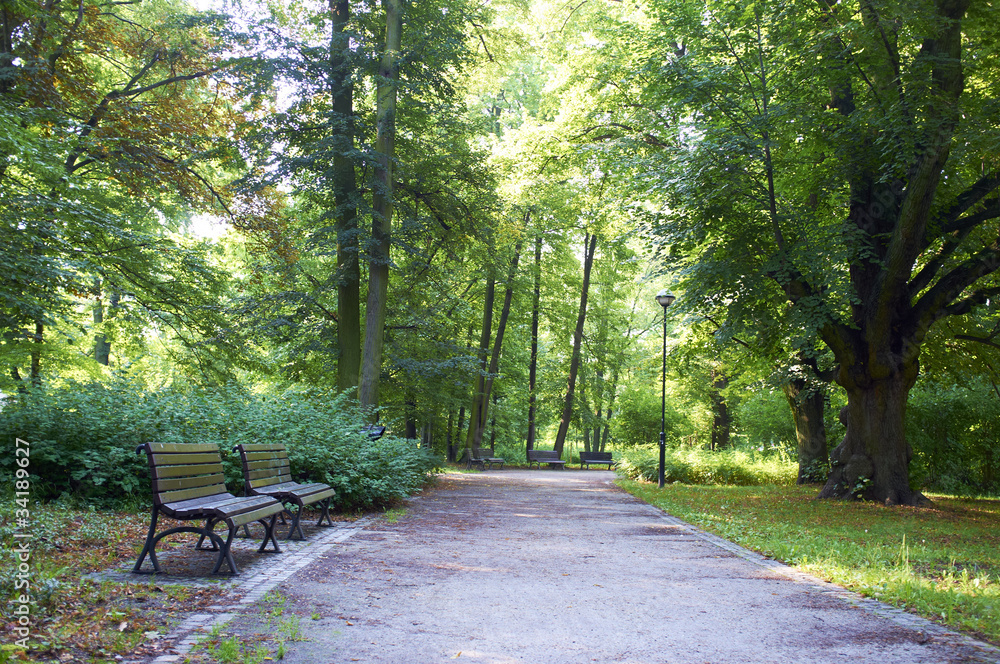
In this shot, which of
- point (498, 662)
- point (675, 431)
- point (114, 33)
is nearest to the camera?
point (498, 662)

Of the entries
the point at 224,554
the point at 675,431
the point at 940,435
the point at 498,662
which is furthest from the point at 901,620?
the point at 675,431

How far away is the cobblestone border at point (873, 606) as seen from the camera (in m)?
4.15

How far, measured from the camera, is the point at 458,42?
13.6m

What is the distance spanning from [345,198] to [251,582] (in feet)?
34.1

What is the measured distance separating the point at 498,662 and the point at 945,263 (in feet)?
42.2

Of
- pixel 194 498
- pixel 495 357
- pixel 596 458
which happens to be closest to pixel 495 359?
pixel 495 357

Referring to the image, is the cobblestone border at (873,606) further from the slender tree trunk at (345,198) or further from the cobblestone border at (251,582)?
the slender tree trunk at (345,198)

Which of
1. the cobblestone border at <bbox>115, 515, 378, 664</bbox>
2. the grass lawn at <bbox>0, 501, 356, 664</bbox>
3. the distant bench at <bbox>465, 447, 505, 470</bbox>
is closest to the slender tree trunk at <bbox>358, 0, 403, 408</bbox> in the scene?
the cobblestone border at <bbox>115, 515, 378, 664</bbox>

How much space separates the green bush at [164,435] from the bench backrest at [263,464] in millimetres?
1039

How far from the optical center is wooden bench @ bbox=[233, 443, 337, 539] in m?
6.61

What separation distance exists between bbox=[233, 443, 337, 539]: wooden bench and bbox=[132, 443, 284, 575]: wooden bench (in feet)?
1.24

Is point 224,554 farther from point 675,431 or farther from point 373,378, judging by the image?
point 675,431

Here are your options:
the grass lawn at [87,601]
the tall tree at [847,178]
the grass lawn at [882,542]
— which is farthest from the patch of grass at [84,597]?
the tall tree at [847,178]

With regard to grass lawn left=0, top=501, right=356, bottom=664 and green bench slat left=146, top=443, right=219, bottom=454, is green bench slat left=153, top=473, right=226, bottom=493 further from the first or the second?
grass lawn left=0, top=501, right=356, bottom=664
